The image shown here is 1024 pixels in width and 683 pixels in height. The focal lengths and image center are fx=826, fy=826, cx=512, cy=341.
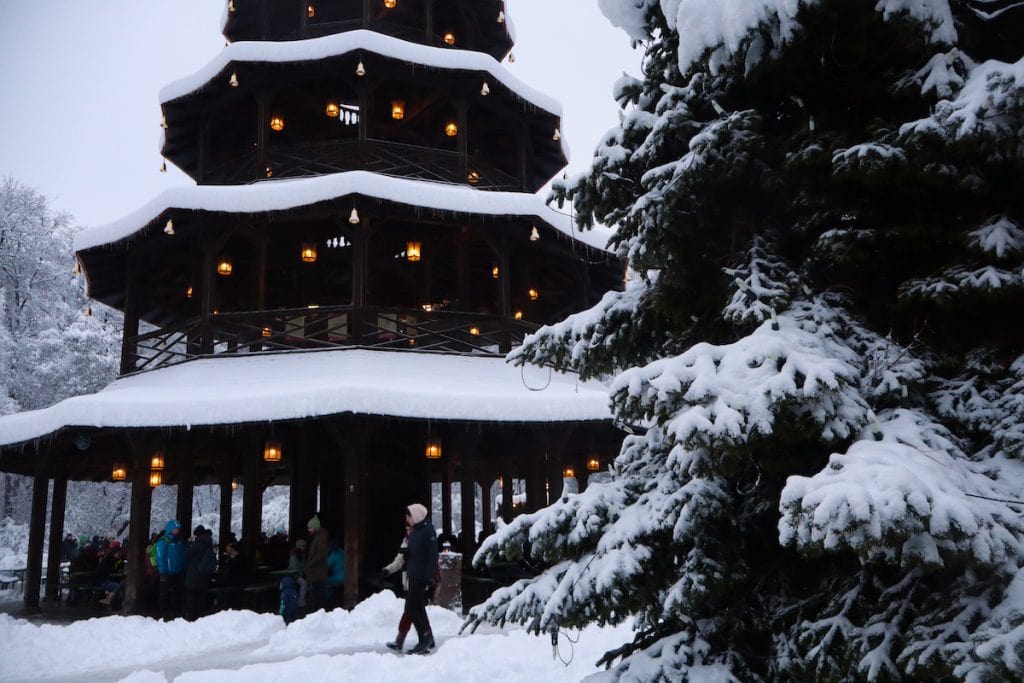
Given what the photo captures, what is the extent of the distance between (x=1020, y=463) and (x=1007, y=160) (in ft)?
5.35

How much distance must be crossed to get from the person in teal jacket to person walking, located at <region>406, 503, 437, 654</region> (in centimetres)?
684

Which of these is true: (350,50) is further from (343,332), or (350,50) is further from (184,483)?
(184,483)

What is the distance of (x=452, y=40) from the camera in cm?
2323

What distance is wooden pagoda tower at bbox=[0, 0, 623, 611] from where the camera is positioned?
14836 millimetres

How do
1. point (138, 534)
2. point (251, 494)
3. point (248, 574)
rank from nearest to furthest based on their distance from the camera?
point (138, 534) < point (248, 574) < point (251, 494)

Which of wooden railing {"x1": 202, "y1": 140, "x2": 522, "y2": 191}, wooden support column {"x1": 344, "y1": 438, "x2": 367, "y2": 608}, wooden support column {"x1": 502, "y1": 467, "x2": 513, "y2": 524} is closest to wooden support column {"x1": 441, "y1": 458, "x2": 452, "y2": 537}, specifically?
wooden support column {"x1": 502, "y1": 467, "x2": 513, "y2": 524}

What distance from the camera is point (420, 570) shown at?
32.9 ft

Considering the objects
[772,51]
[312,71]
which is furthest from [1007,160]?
[312,71]

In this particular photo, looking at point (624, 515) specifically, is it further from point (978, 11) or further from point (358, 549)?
point (358, 549)

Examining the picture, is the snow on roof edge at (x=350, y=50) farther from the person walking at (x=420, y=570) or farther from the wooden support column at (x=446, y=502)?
the person walking at (x=420, y=570)

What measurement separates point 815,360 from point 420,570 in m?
7.00

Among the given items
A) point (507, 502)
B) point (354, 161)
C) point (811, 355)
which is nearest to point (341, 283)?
point (354, 161)

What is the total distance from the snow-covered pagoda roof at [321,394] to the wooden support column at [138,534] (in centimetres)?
118

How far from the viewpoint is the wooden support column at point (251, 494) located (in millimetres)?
17422
